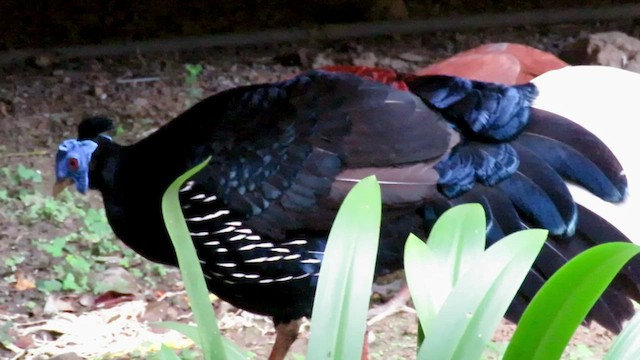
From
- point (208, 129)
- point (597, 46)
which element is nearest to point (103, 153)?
point (208, 129)

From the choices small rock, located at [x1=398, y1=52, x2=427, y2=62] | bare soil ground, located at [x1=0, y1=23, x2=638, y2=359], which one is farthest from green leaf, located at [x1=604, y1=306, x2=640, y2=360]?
A: small rock, located at [x1=398, y1=52, x2=427, y2=62]

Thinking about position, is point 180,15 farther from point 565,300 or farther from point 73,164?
point 565,300

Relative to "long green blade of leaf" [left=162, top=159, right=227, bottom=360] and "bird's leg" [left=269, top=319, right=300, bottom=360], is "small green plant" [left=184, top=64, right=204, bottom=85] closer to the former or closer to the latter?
"bird's leg" [left=269, top=319, right=300, bottom=360]

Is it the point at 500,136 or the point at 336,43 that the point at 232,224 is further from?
the point at 336,43

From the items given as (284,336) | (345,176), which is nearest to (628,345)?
(345,176)

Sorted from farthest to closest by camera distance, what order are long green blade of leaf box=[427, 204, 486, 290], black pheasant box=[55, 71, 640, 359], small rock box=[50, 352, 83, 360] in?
small rock box=[50, 352, 83, 360]
black pheasant box=[55, 71, 640, 359]
long green blade of leaf box=[427, 204, 486, 290]

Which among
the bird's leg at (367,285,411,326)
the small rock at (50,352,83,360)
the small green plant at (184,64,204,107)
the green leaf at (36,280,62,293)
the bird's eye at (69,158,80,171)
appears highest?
the bird's eye at (69,158,80,171)

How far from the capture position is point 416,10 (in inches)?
232

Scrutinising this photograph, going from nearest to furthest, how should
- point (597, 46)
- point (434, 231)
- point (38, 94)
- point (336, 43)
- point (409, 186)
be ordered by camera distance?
point (434, 231) → point (409, 186) → point (597, 46) → point (38, 94) → point (336, 43)

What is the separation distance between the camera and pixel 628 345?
1.13 meters

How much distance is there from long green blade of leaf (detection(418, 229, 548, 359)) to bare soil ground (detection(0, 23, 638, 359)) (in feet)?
4.72

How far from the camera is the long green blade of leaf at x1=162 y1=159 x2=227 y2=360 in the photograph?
1180 mm

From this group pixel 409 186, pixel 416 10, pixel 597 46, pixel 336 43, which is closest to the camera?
pixel 409 186

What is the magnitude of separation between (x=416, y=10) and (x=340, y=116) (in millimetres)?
3791
